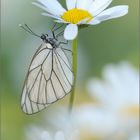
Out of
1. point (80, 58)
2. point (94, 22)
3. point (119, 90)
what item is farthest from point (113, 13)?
point (80, 58)

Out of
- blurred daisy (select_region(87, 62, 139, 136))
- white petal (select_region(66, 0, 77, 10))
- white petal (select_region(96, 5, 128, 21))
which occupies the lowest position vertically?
blurred daisy (select_region(87, 62, 139, 136))

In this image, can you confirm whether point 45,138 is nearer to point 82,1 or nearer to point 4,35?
point 82,1

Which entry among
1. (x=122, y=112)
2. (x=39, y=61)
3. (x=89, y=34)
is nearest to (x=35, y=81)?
(x=39, y=61)

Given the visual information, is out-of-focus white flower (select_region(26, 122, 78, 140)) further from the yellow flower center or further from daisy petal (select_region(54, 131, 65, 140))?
the yellow flower center

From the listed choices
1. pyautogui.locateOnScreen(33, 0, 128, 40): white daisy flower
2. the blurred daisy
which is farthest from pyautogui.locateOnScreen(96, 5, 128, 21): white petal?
the blurred daisy

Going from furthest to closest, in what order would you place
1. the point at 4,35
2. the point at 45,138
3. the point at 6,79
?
the point at 4,35 < the point at 6,79 < the point at 45,138

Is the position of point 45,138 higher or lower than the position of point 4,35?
lower

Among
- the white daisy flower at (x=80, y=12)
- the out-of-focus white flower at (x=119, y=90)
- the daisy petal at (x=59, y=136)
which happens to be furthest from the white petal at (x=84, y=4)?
the daisy petal at (x=59, y=136)
